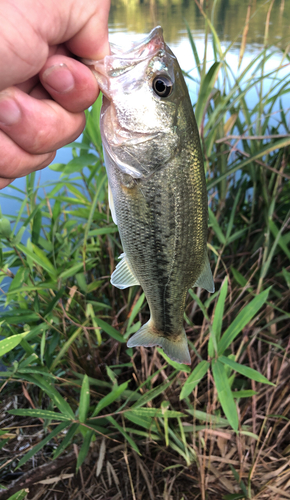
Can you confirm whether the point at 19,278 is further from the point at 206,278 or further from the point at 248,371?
the point at 248,371

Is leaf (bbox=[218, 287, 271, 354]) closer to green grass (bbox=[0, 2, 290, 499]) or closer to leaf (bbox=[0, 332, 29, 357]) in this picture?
green grass (bbox=[0, 2, 290, 499])

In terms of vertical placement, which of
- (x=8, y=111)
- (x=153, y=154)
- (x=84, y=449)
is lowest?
(x=84, y=449)

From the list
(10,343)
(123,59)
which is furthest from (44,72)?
(10,343)

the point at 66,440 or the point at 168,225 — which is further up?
the point at 168,225

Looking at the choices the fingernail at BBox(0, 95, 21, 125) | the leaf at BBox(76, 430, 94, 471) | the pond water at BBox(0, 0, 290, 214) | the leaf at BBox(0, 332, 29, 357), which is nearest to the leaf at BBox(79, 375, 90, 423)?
the leaf at BBox(76, 430, 94, 471)

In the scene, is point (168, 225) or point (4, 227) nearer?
point (168, 225)

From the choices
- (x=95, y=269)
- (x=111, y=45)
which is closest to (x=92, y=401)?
(x=95, y=269)
